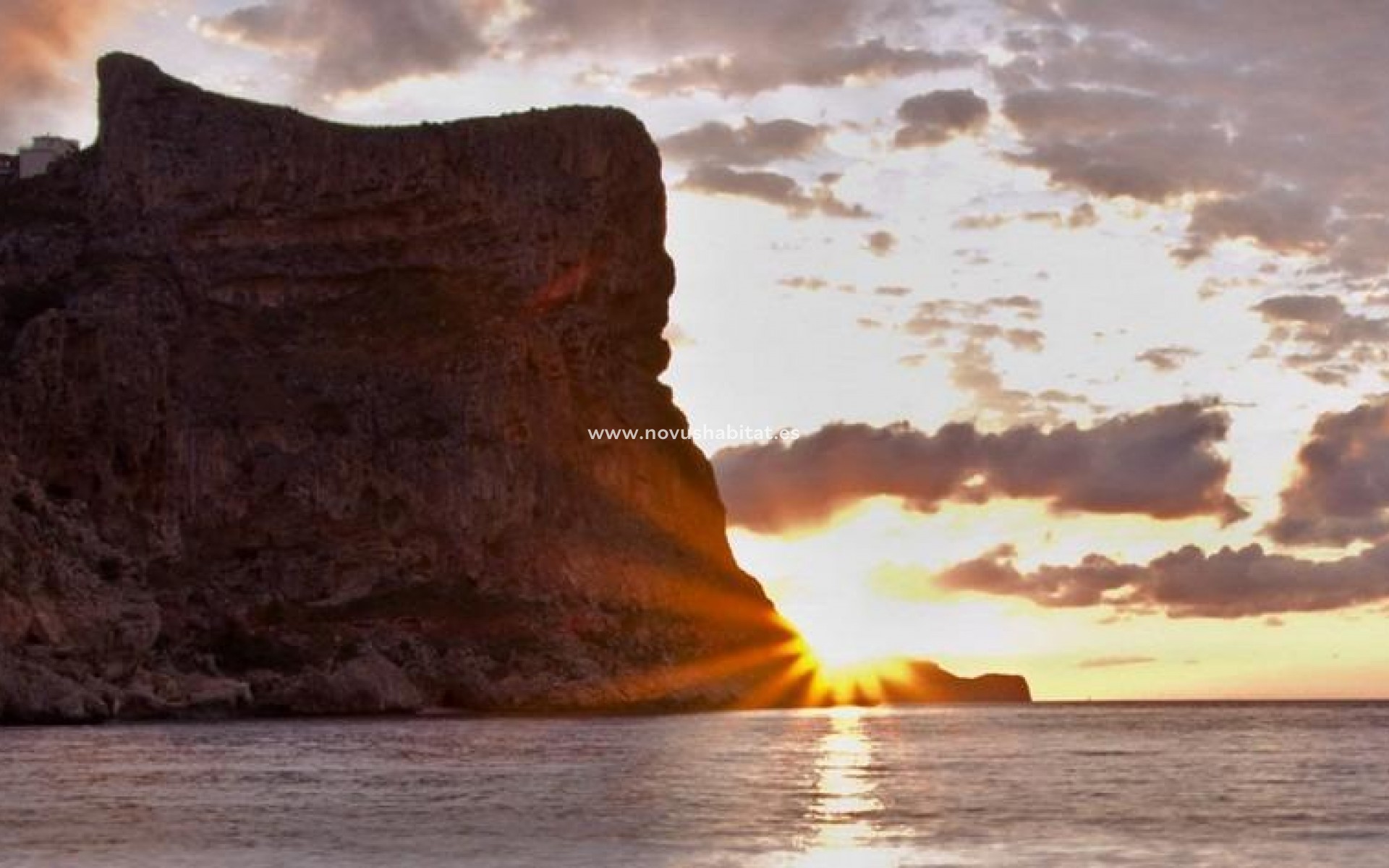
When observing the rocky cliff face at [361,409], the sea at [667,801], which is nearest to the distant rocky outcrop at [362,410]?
the rocky cliff face at [361,409]

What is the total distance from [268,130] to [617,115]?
27275 millimetres

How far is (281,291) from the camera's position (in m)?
146

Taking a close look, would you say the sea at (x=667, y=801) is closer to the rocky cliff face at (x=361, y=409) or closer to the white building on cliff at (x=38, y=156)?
the rocky cliff face at (x=361, y=409)

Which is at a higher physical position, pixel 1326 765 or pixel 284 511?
pixel 284 511

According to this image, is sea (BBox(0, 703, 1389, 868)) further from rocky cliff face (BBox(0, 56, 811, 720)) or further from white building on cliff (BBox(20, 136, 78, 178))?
white building on cliff (BBox(20, 136, 78, 178))

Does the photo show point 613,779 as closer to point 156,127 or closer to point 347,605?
point 347,605

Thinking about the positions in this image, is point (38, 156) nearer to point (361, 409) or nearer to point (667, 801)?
point (361, 409)

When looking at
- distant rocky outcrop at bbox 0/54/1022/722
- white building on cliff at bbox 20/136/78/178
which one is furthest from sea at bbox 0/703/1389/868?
white building on cliff at bbox 20/136/78/178

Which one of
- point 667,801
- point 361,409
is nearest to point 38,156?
point 361,409

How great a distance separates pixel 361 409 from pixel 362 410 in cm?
11

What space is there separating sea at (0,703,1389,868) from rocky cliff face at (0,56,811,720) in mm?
28271

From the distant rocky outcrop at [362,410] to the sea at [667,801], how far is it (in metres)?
27.7

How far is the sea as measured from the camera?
41969mm

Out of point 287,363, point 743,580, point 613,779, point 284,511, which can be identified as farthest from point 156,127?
point 613,779
